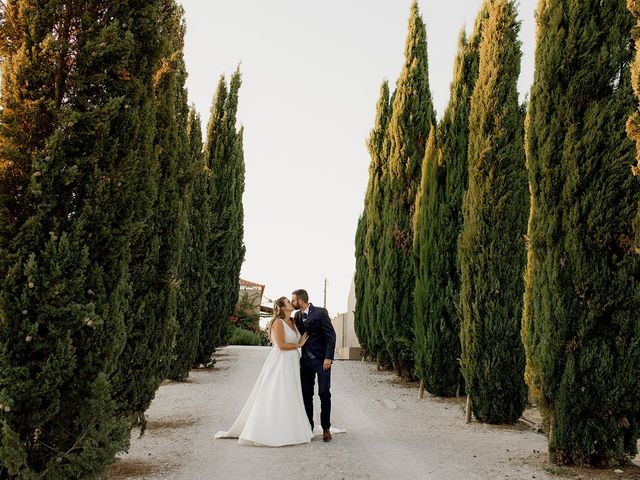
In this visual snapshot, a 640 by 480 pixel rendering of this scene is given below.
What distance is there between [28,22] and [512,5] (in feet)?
25.9

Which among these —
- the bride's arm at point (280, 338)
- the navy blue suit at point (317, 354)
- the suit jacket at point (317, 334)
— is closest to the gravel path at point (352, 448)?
the navy blue suit at point (317, 354)

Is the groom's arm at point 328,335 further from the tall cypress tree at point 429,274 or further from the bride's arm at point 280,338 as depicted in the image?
the tall cypress tree at point 429,274

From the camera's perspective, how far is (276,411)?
7934 mm

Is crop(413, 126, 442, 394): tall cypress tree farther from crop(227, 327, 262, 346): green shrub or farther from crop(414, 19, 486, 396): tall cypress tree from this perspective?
crop(227, 327, 262, 346): green shrub

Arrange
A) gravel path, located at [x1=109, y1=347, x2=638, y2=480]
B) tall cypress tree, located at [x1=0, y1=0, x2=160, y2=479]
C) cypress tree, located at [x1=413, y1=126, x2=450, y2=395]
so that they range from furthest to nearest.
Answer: cypress tree, located at [x1=413, y1=126, x2=450, y2=395] < gravel path, located at [x1=109, y1=347, x2=638, y2=480] < tall cypress tree, located at [x1=0, y1=0, x2=160, y2=479]

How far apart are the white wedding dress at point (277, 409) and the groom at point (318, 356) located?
0.20m

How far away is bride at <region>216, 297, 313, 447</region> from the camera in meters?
7.82

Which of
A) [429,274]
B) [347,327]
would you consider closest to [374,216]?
[429,274]

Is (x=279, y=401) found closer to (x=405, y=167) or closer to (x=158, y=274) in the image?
(x=158, y=274)

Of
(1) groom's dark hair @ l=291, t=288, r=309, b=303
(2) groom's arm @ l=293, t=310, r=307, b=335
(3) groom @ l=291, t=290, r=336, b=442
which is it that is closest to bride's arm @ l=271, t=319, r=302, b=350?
(3) groom @ l=291, t=290, r=336, b=442

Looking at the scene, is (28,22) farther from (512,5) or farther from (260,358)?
(260,358)

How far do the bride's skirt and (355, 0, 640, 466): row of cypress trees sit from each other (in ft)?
9.77

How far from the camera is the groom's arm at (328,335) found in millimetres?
8180

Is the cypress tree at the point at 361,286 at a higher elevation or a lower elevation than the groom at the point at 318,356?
higher
